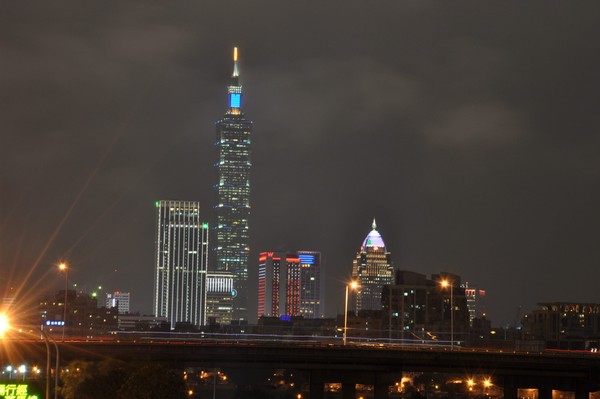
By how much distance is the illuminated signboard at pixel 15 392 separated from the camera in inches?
2827

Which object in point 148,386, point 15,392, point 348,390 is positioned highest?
point 15,392

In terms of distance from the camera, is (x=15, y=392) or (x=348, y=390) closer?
(x=15, y=392)

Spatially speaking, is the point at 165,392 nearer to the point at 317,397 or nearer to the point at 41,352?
the point at 41,352

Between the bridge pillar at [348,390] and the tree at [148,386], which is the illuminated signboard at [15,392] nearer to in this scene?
the tree at [148,386]

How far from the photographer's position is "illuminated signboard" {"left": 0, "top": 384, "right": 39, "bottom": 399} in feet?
236

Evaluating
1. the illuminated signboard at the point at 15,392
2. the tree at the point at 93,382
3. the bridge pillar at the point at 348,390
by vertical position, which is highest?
the illuminated signboard at the point at 15,392

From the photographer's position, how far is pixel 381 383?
157m

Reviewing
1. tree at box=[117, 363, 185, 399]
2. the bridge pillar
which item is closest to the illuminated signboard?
tree at box=[117, 363, 185, 399]

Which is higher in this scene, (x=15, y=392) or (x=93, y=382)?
(x=15, y=392)

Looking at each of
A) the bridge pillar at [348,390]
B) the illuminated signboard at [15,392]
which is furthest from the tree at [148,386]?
the bridge pillar at [348,390]

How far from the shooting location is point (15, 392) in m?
72.7

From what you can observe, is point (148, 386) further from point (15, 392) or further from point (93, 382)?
point (15, 392)

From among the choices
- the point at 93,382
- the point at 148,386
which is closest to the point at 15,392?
the point at 148,386

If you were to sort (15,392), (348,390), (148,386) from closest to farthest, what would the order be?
(15,392) → (148,386) → (348,390)
